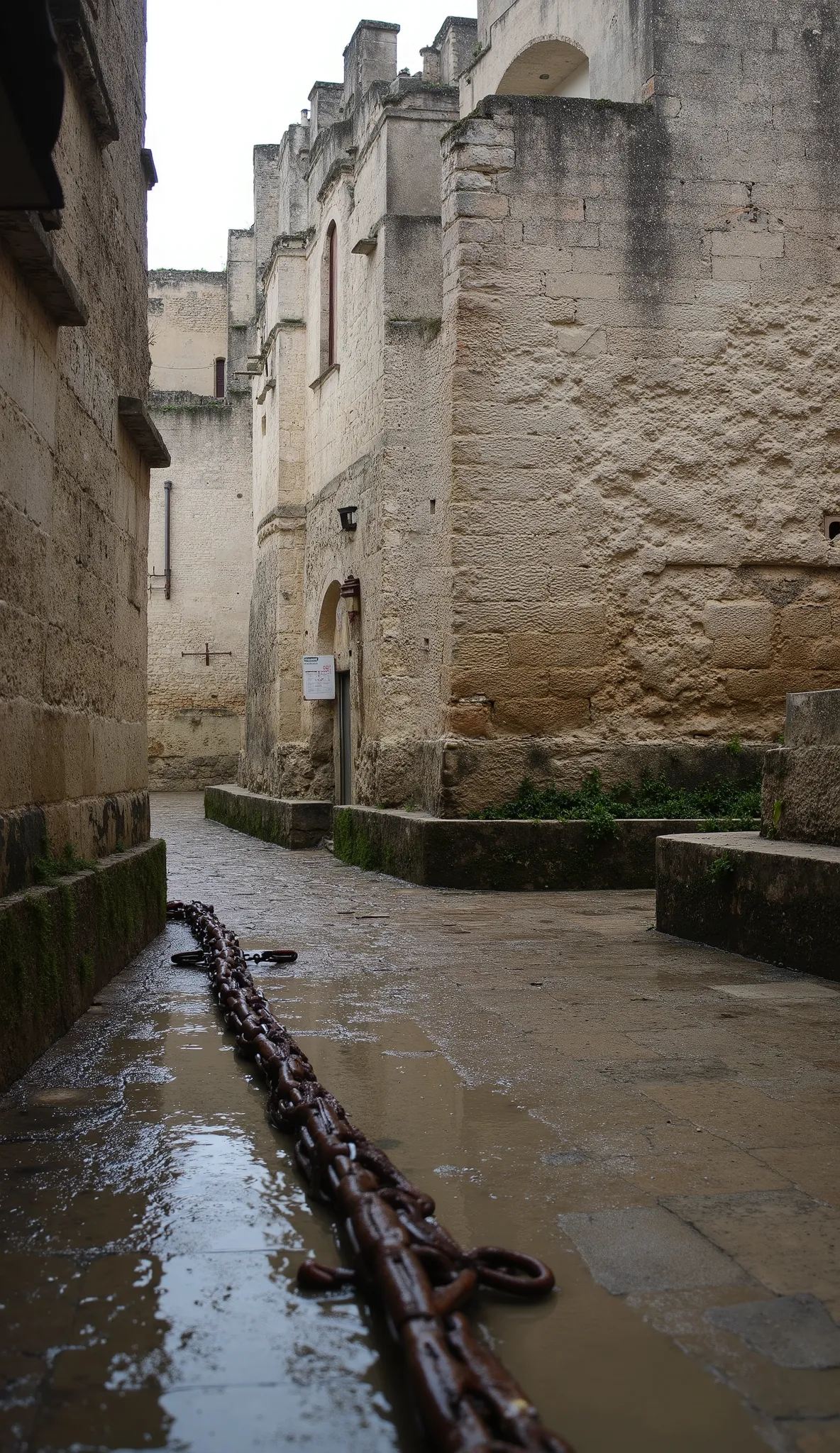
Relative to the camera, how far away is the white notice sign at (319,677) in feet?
47.6

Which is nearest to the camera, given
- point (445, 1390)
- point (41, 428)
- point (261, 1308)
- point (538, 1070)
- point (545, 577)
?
point (445, 1390)

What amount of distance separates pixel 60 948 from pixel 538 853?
5.06 meters

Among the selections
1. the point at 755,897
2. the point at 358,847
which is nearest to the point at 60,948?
the point at 755,897

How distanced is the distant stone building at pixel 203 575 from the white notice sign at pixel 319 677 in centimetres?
1192

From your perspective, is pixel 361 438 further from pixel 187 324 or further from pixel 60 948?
pixel 187 324

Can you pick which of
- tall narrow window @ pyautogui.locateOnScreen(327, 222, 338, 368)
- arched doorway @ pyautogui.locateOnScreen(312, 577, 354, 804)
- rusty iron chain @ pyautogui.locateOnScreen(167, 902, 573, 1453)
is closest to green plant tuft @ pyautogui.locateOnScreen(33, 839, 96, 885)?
rusty iron chain @ pyautogui.locateOnScreen(167, 902, 573, 1453)

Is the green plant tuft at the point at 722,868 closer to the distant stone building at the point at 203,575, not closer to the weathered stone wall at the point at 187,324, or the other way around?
the distant stone building at the point at 203,575

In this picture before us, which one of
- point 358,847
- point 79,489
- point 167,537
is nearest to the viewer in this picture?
point 79,489

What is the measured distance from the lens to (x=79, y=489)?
15.3 feet

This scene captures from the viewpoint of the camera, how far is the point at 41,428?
157 inches

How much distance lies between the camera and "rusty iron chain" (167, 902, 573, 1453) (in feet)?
4.83

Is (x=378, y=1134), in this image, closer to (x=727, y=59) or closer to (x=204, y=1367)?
(x=204, y=1367)

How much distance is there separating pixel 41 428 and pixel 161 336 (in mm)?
27110

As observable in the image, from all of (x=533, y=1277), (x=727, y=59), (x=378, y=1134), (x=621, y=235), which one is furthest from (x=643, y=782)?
(x=533, y=1277)
